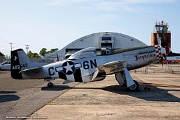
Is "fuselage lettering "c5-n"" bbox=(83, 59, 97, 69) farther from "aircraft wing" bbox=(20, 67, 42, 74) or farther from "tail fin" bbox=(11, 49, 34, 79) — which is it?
"tail fin" bbox=(11, 49, 34, 79)

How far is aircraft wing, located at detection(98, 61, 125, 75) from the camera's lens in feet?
43.1

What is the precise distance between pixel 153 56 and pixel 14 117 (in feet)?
34.1

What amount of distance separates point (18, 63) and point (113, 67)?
6.32 m

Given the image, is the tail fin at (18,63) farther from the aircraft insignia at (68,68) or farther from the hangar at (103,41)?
the hangar at (103,41)

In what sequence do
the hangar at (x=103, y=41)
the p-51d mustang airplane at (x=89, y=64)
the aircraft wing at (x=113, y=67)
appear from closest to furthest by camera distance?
the aircraft wing at (x=113, y=67) < the p-51d mustang airplane at (x=89, y=64) < the hangar at (x=103, y=41)

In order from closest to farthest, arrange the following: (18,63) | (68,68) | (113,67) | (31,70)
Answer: (113,67), (68,68), (31,70), (18,63)

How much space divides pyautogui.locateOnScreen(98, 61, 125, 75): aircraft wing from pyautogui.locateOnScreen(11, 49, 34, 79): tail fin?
16.6 feet

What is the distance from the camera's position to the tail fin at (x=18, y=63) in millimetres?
15883

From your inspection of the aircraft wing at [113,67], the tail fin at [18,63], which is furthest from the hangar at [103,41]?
the aircraft wing at [113,67]

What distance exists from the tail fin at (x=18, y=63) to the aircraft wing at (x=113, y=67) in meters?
5.05

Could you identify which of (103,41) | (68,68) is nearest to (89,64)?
(68,68)

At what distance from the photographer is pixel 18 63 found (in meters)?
16.0

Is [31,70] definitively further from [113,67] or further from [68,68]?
[113,67]

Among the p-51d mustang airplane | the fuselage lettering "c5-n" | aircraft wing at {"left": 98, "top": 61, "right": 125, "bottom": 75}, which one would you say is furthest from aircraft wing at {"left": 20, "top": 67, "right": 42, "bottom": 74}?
aircraft wing at {"left": 98, "top": 61, "right": 125, "bottom": 75}
